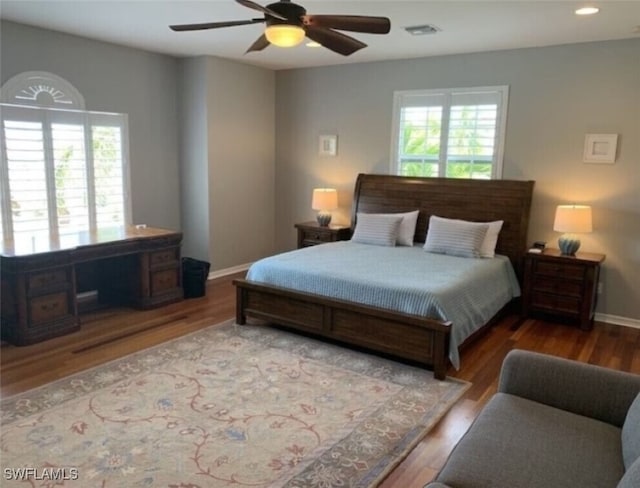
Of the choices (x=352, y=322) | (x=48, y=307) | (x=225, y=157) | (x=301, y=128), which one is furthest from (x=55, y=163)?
(x=352, y=322)

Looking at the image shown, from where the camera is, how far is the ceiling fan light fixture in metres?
2.75

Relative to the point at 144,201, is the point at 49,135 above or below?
above

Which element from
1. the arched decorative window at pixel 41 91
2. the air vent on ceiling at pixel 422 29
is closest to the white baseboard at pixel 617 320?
the air vent on ceiling at pixel 422 29

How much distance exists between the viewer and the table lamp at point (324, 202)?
6129 millimetres

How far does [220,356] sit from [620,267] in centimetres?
387

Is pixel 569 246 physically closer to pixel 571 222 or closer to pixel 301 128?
pixel 571 222

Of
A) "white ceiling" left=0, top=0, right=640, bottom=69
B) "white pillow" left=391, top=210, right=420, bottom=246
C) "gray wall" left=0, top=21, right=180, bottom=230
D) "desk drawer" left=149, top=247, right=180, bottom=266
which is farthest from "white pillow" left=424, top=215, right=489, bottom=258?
"gray wall" left=0, top=21, right=180, bottom=230

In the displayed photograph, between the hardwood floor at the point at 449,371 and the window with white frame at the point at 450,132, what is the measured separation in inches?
69.1

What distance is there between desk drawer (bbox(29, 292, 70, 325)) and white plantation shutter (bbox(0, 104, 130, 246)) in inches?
32.5

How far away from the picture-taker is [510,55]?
514 cm

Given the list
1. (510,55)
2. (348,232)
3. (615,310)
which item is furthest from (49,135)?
(615,310)

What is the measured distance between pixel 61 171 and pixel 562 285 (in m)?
4.99

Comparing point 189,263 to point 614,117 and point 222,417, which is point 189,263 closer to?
point 222,417

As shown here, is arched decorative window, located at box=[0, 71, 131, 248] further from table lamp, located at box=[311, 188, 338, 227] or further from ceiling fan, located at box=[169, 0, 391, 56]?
ceiling fan, located at box=[169, 0, 391, 56]
